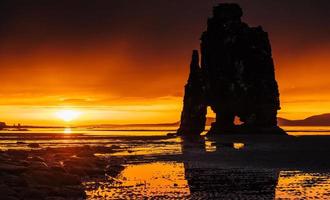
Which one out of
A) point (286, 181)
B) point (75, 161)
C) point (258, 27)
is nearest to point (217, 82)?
point (258, 27)

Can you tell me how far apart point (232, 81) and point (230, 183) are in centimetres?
10263

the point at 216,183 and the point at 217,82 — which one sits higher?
the point at 217,82

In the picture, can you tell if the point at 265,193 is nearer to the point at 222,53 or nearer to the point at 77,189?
the point at 77,189

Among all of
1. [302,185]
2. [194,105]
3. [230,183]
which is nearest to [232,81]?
[194,105]

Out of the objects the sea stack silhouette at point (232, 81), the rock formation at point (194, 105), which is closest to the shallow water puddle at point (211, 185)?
the sea stack silhouette at point (232, 81)

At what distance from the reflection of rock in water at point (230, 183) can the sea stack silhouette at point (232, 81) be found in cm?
8940

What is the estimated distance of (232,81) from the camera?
128 meters

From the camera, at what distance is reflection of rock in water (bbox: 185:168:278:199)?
2291 cm

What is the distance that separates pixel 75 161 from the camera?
38594 millimetres

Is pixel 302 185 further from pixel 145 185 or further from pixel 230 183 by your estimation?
pixel 145 185

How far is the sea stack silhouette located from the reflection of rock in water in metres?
89.4

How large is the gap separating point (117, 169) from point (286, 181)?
14.5 m

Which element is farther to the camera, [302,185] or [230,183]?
[230,183]

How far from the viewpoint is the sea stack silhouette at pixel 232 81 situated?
125 meters
